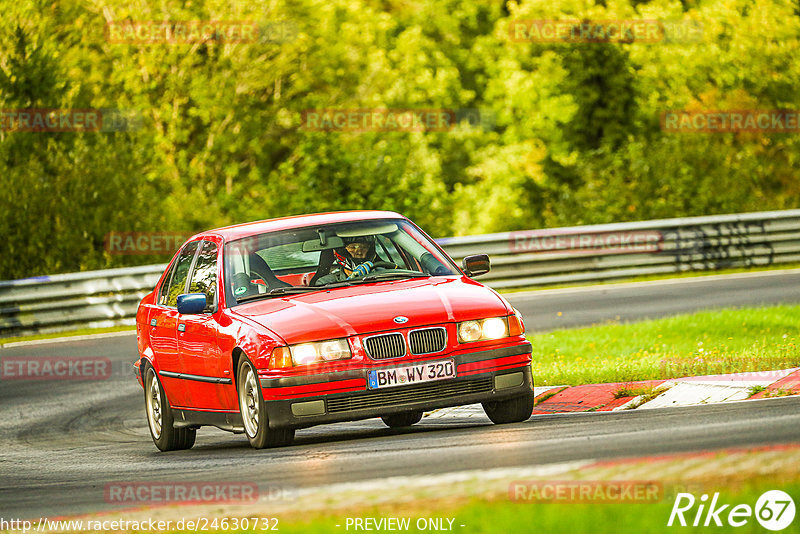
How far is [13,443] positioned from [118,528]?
19.7ft

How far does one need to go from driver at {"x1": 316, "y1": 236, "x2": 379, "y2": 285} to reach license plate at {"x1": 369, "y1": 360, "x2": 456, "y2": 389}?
1.27m

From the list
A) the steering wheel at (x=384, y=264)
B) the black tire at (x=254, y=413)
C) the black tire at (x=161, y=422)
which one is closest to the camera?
the black tire at (x=254, y=413)

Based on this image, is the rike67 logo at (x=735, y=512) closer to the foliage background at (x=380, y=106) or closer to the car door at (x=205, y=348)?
the car door at (x=205, y=348)

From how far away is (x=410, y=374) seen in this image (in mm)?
8617

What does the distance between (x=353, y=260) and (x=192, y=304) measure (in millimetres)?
1222

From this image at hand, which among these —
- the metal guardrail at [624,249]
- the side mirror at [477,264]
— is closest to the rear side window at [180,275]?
the side mirror at [477,264]

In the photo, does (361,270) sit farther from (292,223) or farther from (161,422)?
(161,422)

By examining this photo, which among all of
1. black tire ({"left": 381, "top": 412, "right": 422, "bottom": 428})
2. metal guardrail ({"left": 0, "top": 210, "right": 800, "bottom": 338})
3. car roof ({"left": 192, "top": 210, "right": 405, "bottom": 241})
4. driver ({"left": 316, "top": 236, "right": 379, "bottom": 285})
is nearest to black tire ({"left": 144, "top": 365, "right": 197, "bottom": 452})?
car roof ({"left": 192, "top": 210, "right": 405, "bottom": 241})

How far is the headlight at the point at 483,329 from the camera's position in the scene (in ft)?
28.9

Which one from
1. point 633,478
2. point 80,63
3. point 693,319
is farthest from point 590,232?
point 80,63

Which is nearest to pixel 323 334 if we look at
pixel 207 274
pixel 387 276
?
pixel 387 276

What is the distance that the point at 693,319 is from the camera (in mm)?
15289

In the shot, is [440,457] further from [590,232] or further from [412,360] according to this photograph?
[590,232]

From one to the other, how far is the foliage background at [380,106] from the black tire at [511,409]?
53.2 feet
